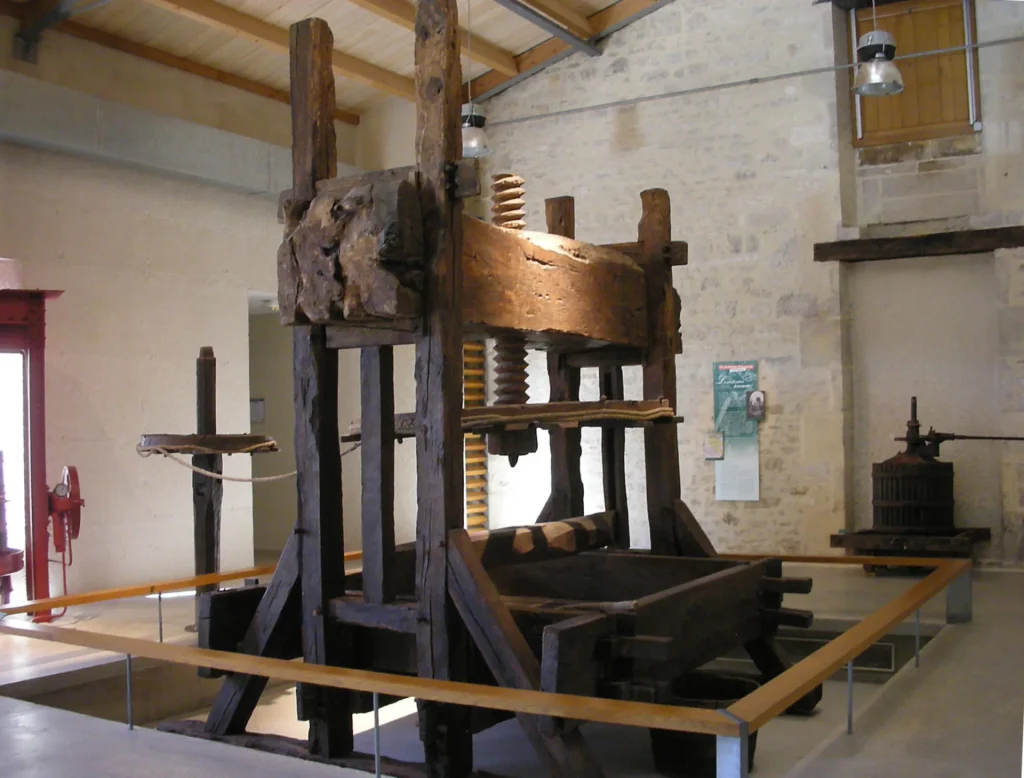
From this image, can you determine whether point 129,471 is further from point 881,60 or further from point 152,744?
point 881,60

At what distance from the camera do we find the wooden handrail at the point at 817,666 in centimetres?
274

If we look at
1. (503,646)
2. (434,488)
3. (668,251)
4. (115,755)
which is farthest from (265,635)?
(668,251)

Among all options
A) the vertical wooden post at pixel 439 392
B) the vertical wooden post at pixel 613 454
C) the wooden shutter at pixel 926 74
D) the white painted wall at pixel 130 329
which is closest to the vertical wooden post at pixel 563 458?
the vertical wooden post at pixel 613 454

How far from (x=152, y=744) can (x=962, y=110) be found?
8288 millimetres

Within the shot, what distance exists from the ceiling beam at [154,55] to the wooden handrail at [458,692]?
4.97 meters

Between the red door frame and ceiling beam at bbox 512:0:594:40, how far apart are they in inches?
194

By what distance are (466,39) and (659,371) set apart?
18.7ft

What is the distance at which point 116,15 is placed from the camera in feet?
27.2

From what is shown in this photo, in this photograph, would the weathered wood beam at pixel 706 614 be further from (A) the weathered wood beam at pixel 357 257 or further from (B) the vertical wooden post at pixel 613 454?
(A) the weathered wood beam at pixel 357 257

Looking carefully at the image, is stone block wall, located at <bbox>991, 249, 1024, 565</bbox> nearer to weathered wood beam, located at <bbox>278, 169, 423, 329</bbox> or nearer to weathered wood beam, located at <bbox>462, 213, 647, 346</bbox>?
weathered wood beam, located at <bbox>462, 213, 647, 346</bbox>

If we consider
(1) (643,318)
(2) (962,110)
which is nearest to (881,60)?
(2) (962,110)

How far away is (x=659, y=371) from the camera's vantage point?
5641 mm

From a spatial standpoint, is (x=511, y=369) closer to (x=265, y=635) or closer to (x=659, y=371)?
(x=659, y=371)

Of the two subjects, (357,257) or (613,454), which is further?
(613,454)
